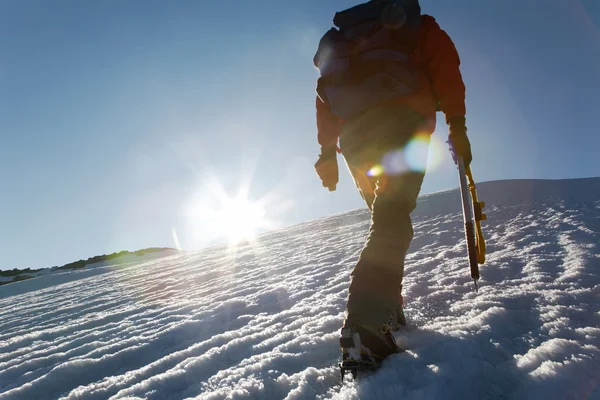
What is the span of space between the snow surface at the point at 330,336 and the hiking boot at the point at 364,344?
6cm

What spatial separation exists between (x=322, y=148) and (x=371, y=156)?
25.5 inches

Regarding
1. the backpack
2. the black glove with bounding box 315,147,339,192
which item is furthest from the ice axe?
the black glove with bounding box 315,147,339,192

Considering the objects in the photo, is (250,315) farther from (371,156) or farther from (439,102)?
(439,102)

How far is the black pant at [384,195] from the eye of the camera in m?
1.42

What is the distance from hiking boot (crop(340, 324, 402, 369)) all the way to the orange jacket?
1.17 metres

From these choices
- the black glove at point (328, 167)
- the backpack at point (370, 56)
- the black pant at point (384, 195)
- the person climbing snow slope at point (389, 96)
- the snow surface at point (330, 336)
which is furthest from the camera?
the black glove at point (328, 167)

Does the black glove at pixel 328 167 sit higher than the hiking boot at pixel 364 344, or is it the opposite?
the black glove at pixel 328 167

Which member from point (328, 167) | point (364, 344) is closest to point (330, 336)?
point (364, 344)

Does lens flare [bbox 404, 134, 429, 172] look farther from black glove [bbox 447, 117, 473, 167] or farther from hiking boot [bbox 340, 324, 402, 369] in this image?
hiking boot [bbox 340, 324, 402, 369]

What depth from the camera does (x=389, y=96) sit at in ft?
5.98

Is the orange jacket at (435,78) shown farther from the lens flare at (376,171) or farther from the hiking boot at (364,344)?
the hiking boot at (364,344)

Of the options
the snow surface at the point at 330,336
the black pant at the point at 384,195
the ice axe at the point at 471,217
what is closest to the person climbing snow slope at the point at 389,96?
the black pant at the point at 384,195

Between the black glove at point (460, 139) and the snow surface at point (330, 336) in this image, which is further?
the black glove at point (460, 139)

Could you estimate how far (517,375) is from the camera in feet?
3.80
